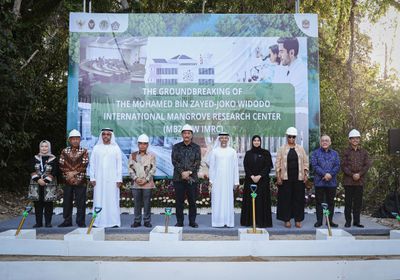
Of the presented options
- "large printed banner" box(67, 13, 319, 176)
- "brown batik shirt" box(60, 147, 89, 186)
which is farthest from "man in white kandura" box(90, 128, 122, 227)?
"large printed banner" box(67, 13, 319, 176)

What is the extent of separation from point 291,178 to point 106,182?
2.41 metres

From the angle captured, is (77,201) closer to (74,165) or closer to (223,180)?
(74,165)

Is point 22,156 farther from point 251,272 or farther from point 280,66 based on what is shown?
point 251,272

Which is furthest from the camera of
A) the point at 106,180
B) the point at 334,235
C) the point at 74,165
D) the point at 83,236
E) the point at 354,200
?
the point at 106,180

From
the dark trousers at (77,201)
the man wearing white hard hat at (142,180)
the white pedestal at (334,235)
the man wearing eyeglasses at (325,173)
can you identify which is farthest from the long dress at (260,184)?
the white pedestal at (334,235)

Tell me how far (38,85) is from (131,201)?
358 cm

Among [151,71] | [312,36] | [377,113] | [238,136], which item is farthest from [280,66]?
[377,113]

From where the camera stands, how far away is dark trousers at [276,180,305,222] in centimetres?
634

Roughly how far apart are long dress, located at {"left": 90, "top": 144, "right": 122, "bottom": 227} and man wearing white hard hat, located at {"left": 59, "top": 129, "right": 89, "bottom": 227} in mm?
215

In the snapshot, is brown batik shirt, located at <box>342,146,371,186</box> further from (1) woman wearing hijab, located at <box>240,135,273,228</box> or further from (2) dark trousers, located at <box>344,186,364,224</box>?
(1) woman wearing hijab, located at <box>240,135,273,228</box>

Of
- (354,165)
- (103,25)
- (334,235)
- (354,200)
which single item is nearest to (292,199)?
(354,200)

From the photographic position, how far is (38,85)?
995 centimetres

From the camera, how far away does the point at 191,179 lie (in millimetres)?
6273

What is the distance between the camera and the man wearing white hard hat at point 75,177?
6227mm
